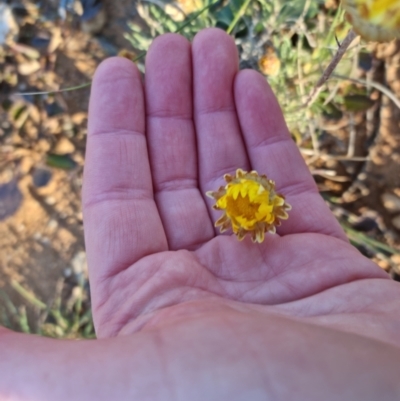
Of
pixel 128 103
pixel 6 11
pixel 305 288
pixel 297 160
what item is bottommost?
pixel 305 288

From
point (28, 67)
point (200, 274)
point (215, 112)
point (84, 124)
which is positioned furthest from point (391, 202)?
point (28, 67)

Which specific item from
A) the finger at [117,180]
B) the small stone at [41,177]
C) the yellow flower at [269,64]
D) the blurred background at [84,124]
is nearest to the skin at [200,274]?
the finger at [117,180]

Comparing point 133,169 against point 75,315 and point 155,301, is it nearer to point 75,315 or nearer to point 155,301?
point 155,301

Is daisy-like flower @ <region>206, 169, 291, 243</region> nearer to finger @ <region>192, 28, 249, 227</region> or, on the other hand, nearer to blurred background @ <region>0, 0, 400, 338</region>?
finger @ <region>192, 28, 249, 227</region>

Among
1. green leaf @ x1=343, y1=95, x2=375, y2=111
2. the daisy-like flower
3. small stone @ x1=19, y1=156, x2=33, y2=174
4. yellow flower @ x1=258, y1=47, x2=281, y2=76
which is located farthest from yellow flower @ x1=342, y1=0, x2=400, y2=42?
small stone @ x1=19, y1=156, x2=33, y2=174

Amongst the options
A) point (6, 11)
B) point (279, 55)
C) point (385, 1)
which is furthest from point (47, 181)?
point (385, 1)

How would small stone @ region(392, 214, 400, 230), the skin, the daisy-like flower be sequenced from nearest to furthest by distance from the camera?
Result: 1. the skin
2. the daisy-like flower
3. small stone @ region(392, 214, 400, 230)

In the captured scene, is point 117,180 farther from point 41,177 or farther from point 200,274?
point 41,177
